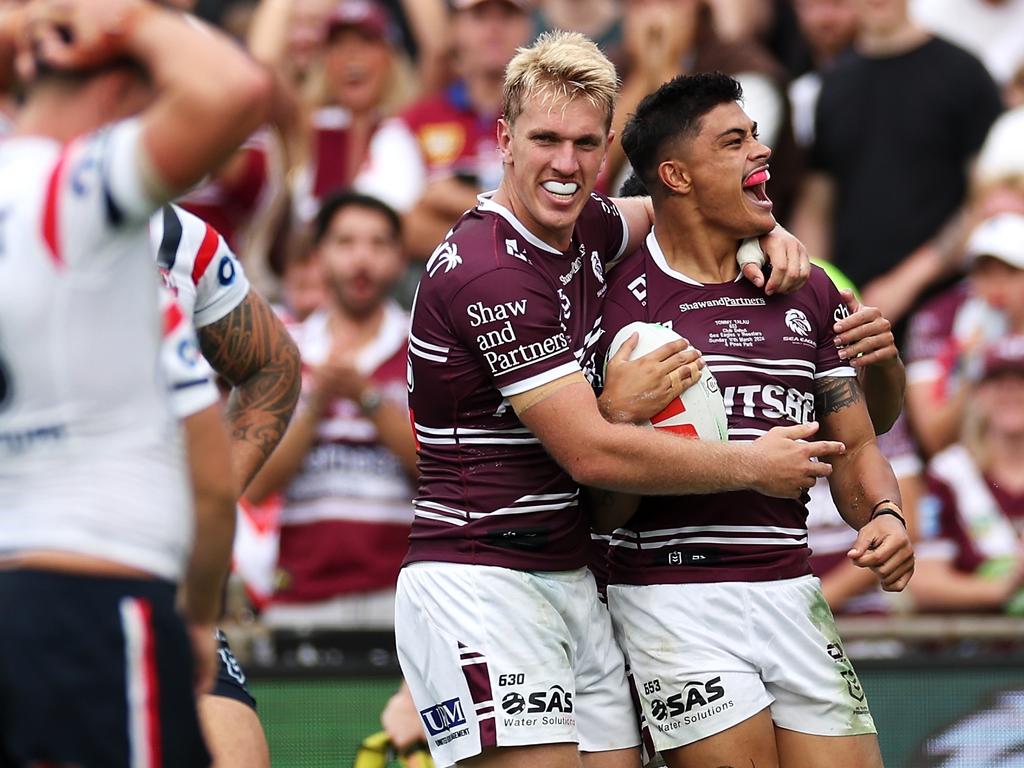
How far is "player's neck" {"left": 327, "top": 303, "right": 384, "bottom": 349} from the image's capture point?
26.6 feet

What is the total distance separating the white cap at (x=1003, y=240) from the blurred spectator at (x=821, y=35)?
4.71 feet

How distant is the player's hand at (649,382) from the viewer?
4777mm

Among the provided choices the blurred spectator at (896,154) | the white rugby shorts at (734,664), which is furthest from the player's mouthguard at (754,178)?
the blurred spectator at (896,154)

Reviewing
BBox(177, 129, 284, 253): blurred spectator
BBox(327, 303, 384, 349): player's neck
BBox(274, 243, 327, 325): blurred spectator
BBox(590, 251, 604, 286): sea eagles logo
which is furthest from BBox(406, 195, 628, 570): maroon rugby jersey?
BBox(177, 129, 284, 253): blurred spectator

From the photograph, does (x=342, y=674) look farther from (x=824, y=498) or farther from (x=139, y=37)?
(x=139, y=37)

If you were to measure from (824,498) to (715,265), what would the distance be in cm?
278

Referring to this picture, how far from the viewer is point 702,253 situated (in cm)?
517

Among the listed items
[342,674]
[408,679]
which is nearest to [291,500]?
[342,674]

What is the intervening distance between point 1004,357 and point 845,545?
113cm

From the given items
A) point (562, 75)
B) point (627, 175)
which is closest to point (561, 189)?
point (562, 75)

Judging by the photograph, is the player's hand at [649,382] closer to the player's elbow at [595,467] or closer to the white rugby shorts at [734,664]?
the player's elbow at [595,467]

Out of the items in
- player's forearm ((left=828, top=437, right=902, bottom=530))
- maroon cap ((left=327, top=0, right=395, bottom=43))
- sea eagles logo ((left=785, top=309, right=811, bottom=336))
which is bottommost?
player's forearm ((left=828, top=437, right=902, bottom=530))

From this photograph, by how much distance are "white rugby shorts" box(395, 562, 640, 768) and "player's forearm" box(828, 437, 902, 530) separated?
2.78 ft

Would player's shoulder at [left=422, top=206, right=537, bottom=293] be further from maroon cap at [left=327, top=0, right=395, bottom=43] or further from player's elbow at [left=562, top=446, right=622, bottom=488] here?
maroon cap at [left=327, top=0, right=395, bottom=43]
